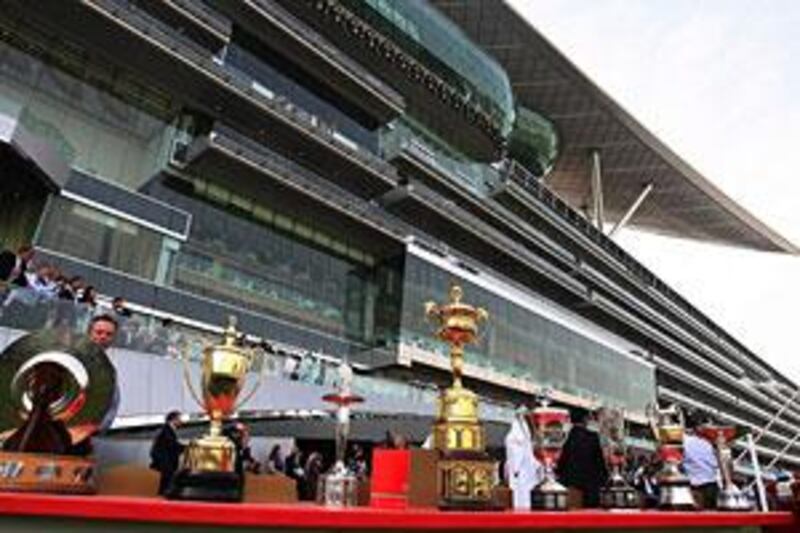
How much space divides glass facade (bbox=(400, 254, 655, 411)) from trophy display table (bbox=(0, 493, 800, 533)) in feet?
71.8

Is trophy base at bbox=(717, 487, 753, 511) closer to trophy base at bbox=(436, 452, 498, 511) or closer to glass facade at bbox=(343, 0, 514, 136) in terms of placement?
trophy base at bbox=(436, 452, 498, 511)

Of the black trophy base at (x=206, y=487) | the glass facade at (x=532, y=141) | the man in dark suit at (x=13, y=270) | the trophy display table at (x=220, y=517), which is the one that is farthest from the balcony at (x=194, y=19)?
the glass facade at (x=532, y=141)

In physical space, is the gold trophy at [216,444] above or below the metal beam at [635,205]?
below

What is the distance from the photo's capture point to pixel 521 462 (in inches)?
134

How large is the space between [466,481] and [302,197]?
21.4m

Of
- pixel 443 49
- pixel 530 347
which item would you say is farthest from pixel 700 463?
pixel 443 49

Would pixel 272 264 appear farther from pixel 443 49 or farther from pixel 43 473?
pixel 43 473

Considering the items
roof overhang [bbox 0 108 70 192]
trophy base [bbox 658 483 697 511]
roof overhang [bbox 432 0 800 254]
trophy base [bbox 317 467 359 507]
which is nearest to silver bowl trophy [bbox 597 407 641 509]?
trophy base [bbox 658 483 697 511]

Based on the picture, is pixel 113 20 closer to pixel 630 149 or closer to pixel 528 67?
pixel 528 67

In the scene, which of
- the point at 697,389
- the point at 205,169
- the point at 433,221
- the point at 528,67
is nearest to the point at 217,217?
the point at 205,169

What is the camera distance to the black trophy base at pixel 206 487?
1977 mm

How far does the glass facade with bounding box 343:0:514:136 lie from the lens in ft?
101

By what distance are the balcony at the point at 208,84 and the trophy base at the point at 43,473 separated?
724 inches

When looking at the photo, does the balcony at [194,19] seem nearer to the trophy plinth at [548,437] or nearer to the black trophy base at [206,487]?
the trophy plinth at [548,437]
